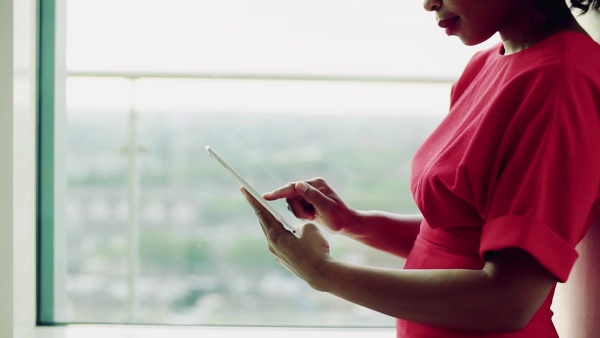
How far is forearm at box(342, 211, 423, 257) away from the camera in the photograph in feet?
3.70

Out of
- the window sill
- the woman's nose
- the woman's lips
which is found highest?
the woman's nose

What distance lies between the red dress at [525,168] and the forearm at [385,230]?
0.81 ft

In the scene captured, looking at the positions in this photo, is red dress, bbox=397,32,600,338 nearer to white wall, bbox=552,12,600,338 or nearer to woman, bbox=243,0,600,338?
woman, bbox=243,0,600,338

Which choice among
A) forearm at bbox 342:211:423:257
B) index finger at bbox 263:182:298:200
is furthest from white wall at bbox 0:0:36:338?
→ forearm at bbox 342:211:423:257

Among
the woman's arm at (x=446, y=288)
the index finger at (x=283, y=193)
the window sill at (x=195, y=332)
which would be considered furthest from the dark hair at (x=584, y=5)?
the window sill at (x=195, y=332)

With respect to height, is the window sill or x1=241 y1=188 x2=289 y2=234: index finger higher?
x1=241 y1=188 x2=289 y2=234: index finger

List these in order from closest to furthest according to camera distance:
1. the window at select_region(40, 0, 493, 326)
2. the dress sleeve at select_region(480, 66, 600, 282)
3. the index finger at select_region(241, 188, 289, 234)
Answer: the dress sleeve at select_region(480, 66, 600, 282)
the index finger at select_region(241, 188, 289, 234)
the window at select_region(40, 0, 493, 326)

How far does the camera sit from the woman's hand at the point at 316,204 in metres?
1.07

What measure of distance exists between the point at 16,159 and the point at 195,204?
50 cm

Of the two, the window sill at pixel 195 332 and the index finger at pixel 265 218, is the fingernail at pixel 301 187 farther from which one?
the window sill at pixel 195 332

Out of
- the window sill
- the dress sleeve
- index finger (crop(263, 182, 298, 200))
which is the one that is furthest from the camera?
the window sill

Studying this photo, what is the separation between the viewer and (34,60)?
1476mm

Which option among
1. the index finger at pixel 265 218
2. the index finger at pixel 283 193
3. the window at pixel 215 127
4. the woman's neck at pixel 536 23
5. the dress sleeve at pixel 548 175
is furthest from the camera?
the window at pixel 215 127

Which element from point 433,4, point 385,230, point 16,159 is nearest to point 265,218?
point 385,230
